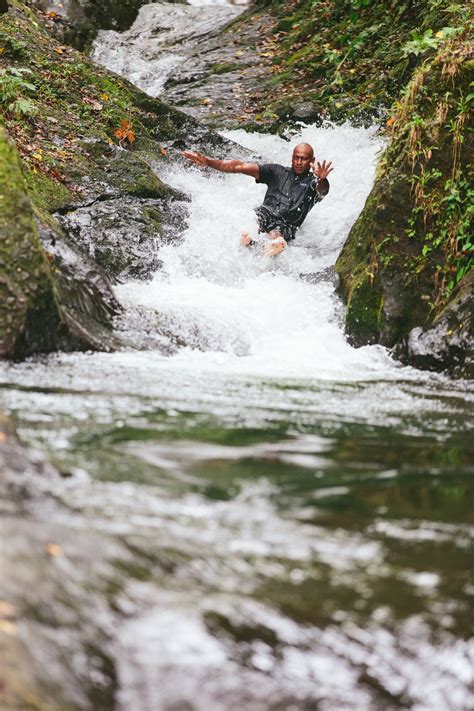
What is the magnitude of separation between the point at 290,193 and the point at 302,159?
0.48 metres

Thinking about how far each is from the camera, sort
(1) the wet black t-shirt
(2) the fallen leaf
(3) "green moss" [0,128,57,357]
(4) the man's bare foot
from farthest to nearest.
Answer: (1) the wet black t-shirt, (4) the man's bare foot, (3) "green moss" [0,128,57,357], (2) the fallen leaf

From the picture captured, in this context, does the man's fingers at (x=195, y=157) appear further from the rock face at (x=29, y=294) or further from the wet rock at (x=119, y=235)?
the rock face at (x=29, y=294)

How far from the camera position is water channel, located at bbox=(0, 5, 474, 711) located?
1.75m

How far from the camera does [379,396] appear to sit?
505cm

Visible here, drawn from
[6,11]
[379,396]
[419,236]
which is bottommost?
[379,396]

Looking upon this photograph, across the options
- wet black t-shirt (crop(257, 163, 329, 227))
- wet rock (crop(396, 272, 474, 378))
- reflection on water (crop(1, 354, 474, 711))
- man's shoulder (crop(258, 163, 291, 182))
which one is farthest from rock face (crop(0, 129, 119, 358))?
man's shoulder (crop(258, 163, 291, 182))

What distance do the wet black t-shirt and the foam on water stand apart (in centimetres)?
39

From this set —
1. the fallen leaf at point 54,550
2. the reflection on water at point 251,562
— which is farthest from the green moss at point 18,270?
the fallen leaf at point 54,550

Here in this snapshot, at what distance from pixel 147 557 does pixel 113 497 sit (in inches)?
18.6

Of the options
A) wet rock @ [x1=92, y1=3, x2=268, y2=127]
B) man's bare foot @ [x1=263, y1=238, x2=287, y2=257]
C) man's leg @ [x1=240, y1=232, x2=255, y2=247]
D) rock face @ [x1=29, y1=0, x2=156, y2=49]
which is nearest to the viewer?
man's bare foot @ [x1=263, y1=238, x2=287, y2=257]

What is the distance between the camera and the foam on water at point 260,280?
263 inches

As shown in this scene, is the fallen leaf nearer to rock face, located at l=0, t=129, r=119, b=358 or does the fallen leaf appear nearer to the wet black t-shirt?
rock face, located at l=0, t=129, r=119, b=358

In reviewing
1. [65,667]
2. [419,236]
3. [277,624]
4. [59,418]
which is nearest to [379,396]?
[59,418]

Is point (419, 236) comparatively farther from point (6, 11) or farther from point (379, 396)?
point (6, 11)
